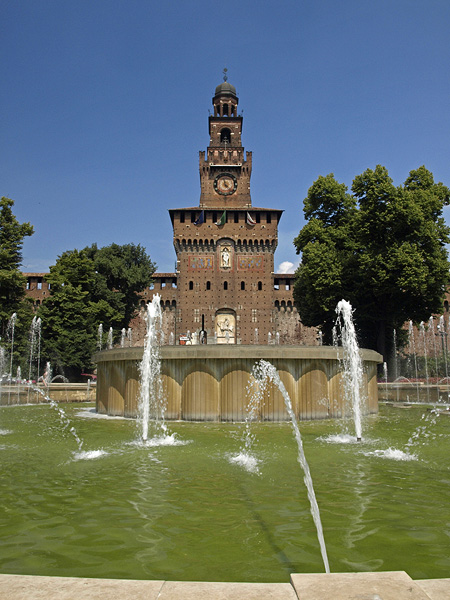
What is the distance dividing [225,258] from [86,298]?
15.7m

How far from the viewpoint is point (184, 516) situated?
380 cm

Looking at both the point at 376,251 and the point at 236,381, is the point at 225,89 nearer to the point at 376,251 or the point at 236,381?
the point at 376,251

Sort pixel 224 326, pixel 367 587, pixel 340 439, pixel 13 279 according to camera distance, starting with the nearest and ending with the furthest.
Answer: pixel 367 587 → pixel 340 439 → pixel 13 279 → pixel 224 326

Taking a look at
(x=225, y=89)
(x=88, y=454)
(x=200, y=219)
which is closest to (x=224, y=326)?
(x=200, y=219)

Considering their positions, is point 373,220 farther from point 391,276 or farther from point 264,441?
point 264,441

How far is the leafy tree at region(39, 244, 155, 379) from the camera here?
29.2m

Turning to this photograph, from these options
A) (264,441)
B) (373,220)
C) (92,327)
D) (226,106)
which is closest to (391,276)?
(373,220)

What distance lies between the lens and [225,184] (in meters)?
46.6

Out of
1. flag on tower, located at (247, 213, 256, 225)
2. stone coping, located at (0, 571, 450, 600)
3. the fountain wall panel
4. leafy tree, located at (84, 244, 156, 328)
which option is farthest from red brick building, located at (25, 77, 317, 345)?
stone coping, located at (0, 571, 450, 600)

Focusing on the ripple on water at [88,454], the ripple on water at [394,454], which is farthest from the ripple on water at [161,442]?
the ripple on water at [394,454]

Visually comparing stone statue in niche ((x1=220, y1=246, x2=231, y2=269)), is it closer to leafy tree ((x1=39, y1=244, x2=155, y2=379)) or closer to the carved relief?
the carved relief

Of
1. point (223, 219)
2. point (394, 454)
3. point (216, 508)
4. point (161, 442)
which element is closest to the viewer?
point (216, 508)

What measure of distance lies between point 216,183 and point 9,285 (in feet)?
82.5

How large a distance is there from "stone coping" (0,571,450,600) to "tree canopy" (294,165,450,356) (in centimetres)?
2143
